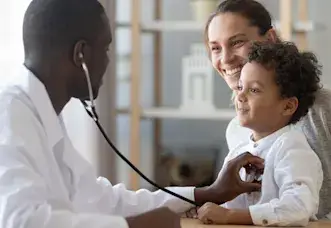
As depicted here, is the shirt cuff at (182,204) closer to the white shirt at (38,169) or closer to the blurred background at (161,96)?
the white shirt at (38,169)

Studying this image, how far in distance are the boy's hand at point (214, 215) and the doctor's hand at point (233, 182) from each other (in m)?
0.08

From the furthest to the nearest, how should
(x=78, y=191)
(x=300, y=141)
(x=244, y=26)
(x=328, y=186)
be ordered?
(x=244, y=26)
(x=328, y=186)
(x=300, y=141)
(x=78, y=191)

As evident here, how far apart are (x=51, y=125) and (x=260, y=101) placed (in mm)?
463

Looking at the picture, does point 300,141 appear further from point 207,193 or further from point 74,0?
point 74,0

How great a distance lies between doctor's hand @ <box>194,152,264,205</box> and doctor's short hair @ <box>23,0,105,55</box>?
41 cm

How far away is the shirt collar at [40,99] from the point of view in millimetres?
1014

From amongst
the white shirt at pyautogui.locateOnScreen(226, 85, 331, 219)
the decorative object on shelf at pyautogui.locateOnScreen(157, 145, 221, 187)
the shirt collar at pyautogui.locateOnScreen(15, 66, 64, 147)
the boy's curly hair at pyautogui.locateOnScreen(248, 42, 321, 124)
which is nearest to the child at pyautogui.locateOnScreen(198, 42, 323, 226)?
the boy's curly hair at pyautogui.locateOnScreen(248, 42, 321, 124)

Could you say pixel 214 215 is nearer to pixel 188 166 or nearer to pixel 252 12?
pixel 252 12

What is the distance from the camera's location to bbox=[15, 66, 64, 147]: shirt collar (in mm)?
1014

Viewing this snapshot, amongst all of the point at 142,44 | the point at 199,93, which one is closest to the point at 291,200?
the point at 199,93

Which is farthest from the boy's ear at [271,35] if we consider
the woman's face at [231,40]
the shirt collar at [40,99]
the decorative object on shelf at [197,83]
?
the decorative object on shelf at [197,83]

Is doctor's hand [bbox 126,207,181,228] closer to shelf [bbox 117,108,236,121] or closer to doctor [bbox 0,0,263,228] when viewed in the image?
doctor [bbox 0,0,263,228]

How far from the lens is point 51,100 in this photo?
1064 mm

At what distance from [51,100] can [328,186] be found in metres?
0.65
